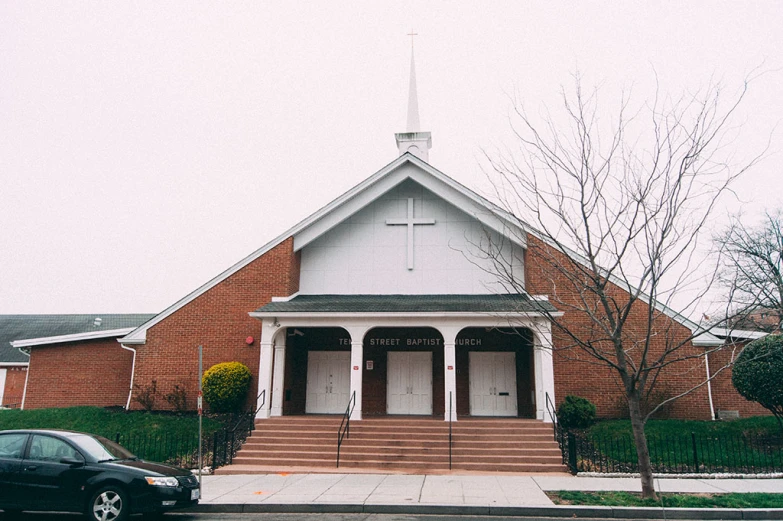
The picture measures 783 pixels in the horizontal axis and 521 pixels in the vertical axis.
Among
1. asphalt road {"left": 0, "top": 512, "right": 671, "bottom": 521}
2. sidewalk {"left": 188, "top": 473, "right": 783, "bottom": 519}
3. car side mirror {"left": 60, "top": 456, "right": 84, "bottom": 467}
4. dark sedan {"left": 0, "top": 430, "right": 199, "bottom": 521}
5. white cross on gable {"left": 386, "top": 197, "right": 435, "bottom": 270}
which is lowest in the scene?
asphalt road {"left": 0, "top": 512, "right": 671, "bottom": 521}

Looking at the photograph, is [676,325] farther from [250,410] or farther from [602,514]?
[250,410]

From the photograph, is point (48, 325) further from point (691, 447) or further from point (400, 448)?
point (691, 447)

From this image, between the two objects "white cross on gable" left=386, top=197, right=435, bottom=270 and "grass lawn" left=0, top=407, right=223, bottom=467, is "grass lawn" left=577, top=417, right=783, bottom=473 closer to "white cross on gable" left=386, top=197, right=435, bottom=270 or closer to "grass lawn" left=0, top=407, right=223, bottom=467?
"white cross on gable" left=386, top=197, right=435, bottom=270

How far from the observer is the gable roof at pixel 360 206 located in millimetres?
18984

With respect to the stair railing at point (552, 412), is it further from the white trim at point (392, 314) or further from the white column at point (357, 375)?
the white column at point (357, 375)

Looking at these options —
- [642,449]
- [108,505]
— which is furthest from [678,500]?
[108,505]

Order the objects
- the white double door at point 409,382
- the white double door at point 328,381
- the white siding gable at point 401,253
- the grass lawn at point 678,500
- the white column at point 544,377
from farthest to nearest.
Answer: the white double door at point 328,381 < the white siding gable at point 401,253 < the white double door at point 409,382 < the white column at point 544,377 < the grass lawn at point 678,500

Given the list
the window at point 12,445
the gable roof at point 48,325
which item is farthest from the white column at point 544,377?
the gable roof at point 48,325

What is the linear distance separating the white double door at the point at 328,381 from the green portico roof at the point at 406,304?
224cm

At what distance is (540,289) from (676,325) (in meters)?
4.05

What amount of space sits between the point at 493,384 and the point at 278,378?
7070 millimetres

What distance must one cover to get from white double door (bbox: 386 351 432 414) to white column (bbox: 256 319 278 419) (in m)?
4.18

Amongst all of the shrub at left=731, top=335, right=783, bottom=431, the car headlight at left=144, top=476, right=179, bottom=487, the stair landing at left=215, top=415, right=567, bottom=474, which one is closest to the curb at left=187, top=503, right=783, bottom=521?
the car headlight at left=144, top=476, right=179, bottom=487

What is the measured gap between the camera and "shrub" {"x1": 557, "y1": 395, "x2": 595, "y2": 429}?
15828 millimetres
